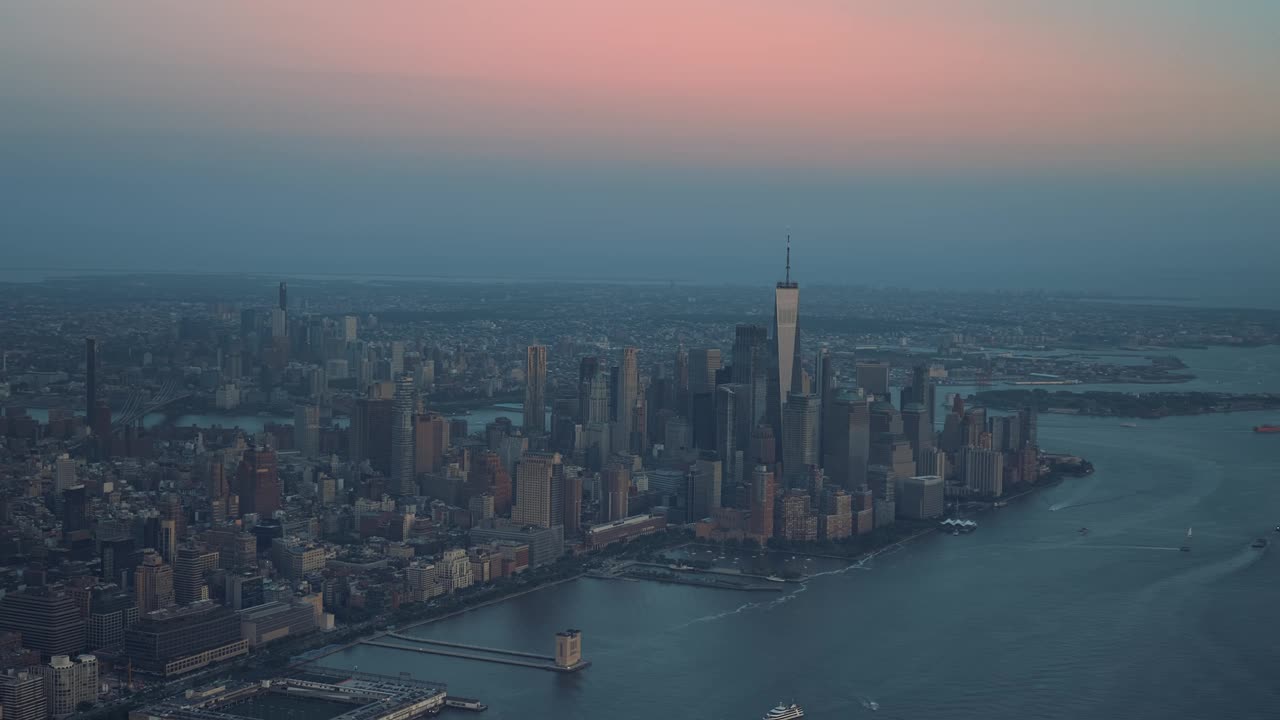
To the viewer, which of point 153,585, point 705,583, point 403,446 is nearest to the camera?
point 153,585

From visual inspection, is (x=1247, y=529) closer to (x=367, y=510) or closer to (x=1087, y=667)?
(x=1087, y=667)

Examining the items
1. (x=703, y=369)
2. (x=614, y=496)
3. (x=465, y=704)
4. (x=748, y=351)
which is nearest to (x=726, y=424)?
(x=748, y=351)

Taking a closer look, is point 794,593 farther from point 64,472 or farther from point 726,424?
point 64,472

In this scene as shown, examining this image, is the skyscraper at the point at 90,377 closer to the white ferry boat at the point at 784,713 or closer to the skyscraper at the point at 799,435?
the skyscraper at the point at 799,435

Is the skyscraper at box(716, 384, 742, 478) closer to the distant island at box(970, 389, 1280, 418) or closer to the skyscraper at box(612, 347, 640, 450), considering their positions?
the skyscraper at box(612, 347, 640, 450)

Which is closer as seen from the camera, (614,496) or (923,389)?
(614,496)

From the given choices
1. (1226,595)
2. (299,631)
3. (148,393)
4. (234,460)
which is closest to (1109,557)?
(1226,595)

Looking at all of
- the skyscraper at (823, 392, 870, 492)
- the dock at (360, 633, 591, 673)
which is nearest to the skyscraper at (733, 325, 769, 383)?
the skyscraper at (823, 392, 870, 492)
